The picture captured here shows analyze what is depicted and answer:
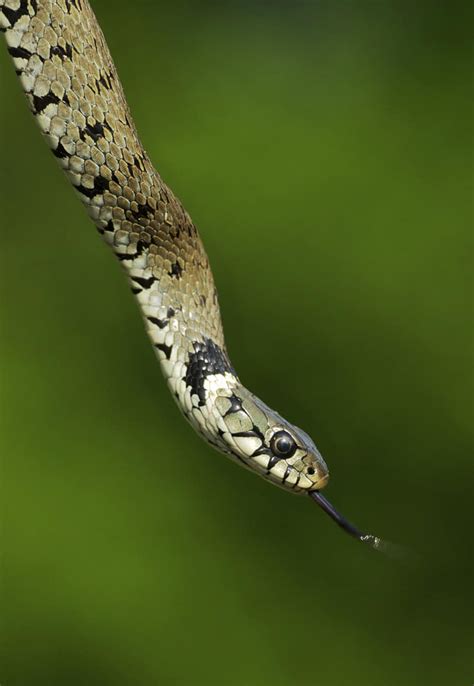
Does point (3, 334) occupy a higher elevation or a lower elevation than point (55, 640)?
higher

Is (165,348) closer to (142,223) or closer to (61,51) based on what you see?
(142,223)

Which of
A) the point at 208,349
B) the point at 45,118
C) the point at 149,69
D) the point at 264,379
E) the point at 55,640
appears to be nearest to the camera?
the point at 45,118

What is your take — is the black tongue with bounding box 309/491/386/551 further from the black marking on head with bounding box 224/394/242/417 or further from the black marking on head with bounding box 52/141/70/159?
the black marking on head with bounding box 52/141/70/159

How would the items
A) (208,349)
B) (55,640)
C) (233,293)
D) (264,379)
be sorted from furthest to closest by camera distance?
(233,293), (264,379), (55,640), (208,349)

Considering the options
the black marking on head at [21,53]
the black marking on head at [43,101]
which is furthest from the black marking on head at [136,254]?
the black marking on head at [21,53]

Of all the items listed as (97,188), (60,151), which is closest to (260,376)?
(97,188)

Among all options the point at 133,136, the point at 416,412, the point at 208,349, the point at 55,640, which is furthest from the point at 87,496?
A: the point at 133,136

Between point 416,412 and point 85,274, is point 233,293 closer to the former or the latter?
point 85,274

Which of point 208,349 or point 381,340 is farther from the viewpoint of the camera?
point 381,340
